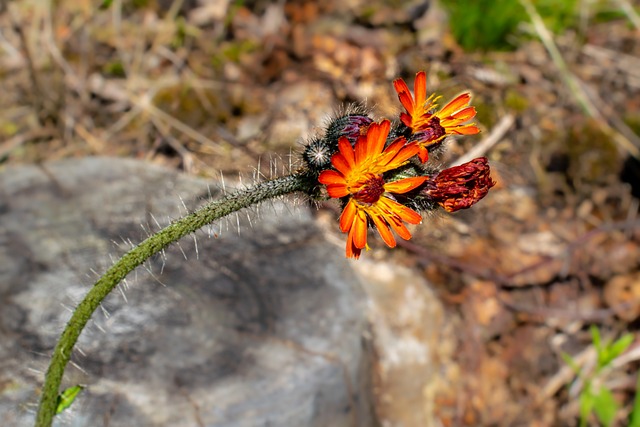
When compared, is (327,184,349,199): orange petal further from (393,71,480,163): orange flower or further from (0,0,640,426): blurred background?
(0,0,640,426): blurred background

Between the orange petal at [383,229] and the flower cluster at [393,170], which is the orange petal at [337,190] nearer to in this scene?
the flower cluster at [393,170]

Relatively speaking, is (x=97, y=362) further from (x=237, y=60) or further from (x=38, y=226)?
(x=237, y=60)

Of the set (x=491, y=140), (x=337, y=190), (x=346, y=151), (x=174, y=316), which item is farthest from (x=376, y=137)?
(x=491, y=140)

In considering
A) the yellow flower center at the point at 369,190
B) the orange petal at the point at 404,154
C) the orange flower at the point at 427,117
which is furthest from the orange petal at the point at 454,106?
the yellow flower center at the point at 369,190

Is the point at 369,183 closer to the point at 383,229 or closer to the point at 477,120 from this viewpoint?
the point at 383,229

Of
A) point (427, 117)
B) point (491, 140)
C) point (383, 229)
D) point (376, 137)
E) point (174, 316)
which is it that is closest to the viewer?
point (376, 137)

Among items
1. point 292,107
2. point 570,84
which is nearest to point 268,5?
point 292,107
